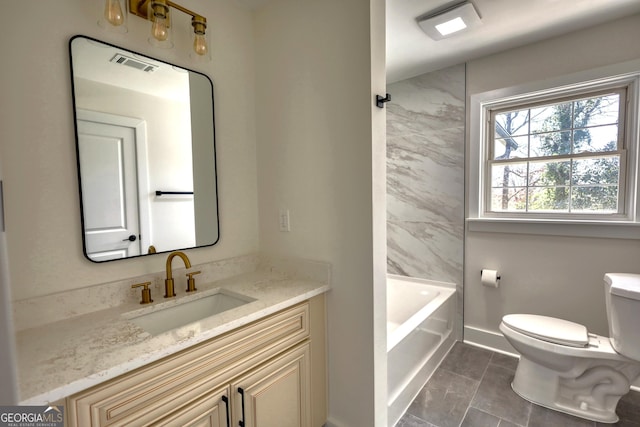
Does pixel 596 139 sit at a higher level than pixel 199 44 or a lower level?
lower

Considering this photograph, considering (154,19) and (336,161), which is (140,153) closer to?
(154,19)

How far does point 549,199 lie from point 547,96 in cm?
77

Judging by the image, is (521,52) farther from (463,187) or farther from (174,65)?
(174,65)

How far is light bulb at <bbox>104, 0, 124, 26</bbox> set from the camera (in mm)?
1146

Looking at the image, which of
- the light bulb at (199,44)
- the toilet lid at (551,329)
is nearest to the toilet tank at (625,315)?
the toilet lid at (551,329)

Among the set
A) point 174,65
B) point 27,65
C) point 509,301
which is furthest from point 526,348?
point 27,65

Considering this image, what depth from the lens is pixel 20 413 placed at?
2.13 feet

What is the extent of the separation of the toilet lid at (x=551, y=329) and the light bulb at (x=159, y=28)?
251 cm

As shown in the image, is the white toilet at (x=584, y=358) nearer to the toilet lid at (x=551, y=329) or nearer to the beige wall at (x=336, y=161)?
Answer: the toilet lid at (x=551, y=329)

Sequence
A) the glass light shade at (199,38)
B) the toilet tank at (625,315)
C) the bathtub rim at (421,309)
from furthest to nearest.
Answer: the bathtub rim at (421,309)
the toilet tank at (625,315)
the glass light shade at (199,38)

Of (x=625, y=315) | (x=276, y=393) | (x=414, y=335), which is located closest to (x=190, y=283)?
(x=276, y=393)

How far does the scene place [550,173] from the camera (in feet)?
7.41

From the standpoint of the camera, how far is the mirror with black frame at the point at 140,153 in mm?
1197

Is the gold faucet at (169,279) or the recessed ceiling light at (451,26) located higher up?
the recessed ceiling light at (451,26)
